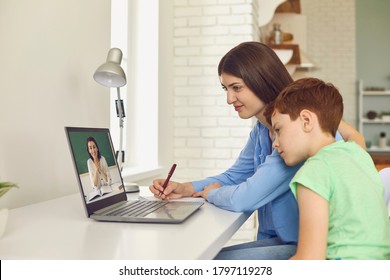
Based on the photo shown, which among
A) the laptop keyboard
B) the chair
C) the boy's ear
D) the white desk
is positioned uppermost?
the boy's ear

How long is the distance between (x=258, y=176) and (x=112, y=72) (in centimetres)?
59

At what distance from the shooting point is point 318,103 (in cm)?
102

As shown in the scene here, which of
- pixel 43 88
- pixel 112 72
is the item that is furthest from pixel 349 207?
pixel 43 88

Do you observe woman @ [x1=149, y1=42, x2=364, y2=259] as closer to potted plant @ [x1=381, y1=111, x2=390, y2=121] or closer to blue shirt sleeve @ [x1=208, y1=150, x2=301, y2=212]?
blue shirt sleeve @ [x1=208, y1=150, x2=301, y2=212]

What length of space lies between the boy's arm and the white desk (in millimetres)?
155

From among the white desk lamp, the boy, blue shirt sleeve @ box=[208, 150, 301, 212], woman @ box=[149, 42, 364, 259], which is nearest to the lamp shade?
the white desk lamp

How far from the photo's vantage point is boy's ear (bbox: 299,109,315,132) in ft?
3.34

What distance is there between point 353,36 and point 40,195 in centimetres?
592

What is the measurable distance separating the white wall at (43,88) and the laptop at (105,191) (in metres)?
0.28

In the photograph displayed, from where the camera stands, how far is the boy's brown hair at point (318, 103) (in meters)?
1.02
